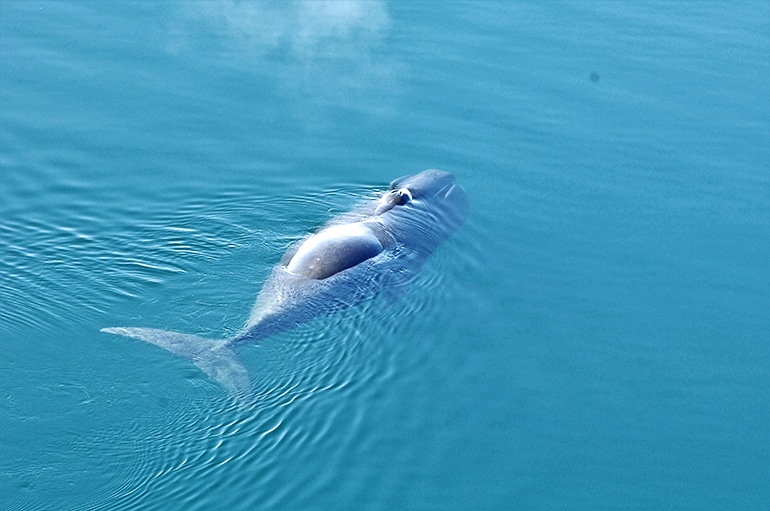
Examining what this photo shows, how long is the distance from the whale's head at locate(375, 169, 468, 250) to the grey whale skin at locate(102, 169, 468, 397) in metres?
0.02

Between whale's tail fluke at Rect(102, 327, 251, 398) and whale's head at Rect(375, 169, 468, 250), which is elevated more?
whale's head at Rect(375, 169, 468, 250)

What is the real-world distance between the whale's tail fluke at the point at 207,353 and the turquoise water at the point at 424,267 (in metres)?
0.26

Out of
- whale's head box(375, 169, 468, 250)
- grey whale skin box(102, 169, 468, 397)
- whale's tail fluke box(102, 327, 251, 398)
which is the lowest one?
whale's tail fluke box(102, 327, 251, 398)

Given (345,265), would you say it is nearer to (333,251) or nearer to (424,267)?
(333,251)

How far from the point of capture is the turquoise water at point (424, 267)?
17.1 meters

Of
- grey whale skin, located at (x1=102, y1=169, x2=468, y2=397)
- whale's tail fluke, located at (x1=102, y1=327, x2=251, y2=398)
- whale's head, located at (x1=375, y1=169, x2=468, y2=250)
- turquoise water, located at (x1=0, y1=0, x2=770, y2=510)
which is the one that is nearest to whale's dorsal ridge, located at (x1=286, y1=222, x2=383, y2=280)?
grey whale skin, located at (x1=102, y1=169, x2=468, y2=397)

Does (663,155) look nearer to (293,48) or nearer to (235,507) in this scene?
(293,48)

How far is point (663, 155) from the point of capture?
27359 mm

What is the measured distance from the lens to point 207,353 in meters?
18.6

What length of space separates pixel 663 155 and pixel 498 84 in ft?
17.5

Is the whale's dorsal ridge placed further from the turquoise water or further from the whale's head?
the whale's head

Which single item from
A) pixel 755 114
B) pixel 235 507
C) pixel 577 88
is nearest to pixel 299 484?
pixel 235 507

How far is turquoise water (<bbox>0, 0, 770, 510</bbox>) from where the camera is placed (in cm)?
1709

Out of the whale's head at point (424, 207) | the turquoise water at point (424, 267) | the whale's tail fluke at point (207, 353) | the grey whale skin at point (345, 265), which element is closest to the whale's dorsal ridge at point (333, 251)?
the grey whale skin at point (345, 265)
